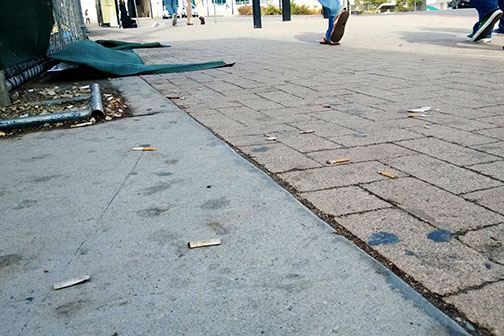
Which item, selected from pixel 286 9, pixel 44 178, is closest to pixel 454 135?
pixel 44 178

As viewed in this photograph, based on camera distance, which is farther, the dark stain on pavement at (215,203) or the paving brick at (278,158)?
the paving brick at (278,158)

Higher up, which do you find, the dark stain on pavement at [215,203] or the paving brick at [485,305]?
the dark stain on pavement at [215,203]

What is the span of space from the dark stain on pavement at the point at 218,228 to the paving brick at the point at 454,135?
1400 millimetres

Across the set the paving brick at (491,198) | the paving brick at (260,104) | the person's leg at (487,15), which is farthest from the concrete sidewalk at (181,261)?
the person's leg at (487,15)

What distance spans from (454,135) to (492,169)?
1.81ft

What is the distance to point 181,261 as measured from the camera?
53.6 inches

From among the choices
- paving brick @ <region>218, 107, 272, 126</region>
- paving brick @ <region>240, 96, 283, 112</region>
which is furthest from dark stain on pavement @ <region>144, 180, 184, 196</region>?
paving brick @ <region>240, 96, 283, 112</region>

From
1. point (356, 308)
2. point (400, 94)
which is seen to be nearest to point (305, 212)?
point (356, 308)

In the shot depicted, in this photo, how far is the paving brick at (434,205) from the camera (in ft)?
5.06

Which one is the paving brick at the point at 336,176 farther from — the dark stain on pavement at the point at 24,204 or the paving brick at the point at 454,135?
the dark stain on pavement at the point at 24,204

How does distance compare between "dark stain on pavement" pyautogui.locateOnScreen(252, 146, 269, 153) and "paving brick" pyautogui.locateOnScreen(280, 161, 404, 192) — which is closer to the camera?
"paving brick" pyautogui.locateOnScreen(280, 161, 404, 192)

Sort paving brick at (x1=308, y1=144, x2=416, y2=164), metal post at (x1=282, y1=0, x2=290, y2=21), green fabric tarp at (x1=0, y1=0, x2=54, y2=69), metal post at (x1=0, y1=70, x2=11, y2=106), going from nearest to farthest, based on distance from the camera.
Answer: paving brick at (x1=308, y1=144, x2=416, y2=164)
metal post at (x1=0, y1=70, x2=11, y2=106)
green fabric tarp at (x1=0, y1=0, x2=54, y2=69)
metal post at (x1=282, y1=0, x2=290, y2=21)

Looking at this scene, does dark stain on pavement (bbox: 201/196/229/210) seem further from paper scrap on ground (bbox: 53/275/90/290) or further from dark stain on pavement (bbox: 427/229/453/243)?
dark stain on pavement (bbox: 427/229/453/243)

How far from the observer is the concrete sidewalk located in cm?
110
